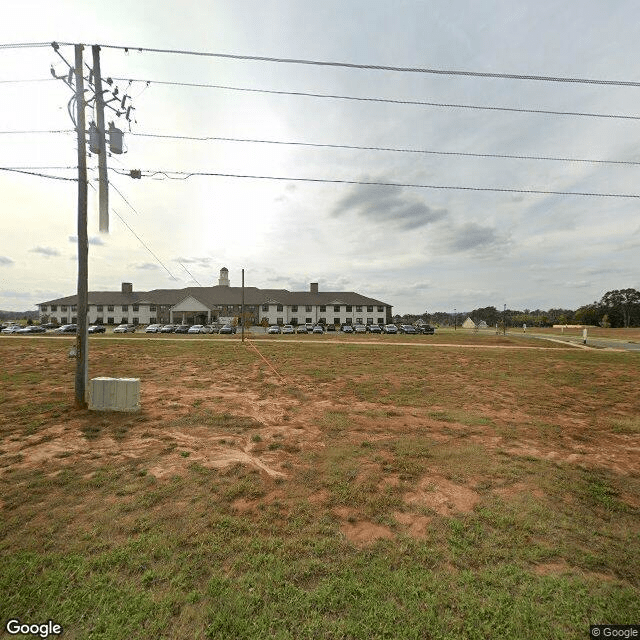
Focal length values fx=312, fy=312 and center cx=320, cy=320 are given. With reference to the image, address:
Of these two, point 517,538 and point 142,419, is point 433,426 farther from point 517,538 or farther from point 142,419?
point 142,419

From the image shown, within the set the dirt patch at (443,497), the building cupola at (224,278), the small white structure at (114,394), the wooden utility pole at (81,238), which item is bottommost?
the dirt patch at (443,497)

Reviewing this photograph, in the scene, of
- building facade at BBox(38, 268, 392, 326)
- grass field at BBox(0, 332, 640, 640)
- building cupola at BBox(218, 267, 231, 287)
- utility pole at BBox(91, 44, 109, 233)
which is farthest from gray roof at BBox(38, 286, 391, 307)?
grass field at BBox(0, 332, 640, 640)

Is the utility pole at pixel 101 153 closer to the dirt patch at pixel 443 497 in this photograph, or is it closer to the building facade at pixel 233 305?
the dirt patch at pixel 443 497

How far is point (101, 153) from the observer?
9992 millimetres

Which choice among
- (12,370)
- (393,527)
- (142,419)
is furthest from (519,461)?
(12,370)

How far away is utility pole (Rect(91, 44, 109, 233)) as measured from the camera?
973 cm

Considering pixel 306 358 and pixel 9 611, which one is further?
pixel 306 358

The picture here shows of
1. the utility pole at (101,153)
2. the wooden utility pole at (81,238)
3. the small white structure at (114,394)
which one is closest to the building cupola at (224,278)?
the utility pole at (101,153)

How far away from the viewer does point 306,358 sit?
2230 centimetres

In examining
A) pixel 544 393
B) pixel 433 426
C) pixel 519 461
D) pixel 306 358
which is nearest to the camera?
pixel 519 461

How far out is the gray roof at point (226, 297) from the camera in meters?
78.2

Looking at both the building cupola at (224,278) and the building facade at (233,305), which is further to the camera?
the building cupola at (224,278)

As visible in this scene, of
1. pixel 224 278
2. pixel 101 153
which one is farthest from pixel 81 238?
pixel 224 278

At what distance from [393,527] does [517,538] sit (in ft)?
5.52
